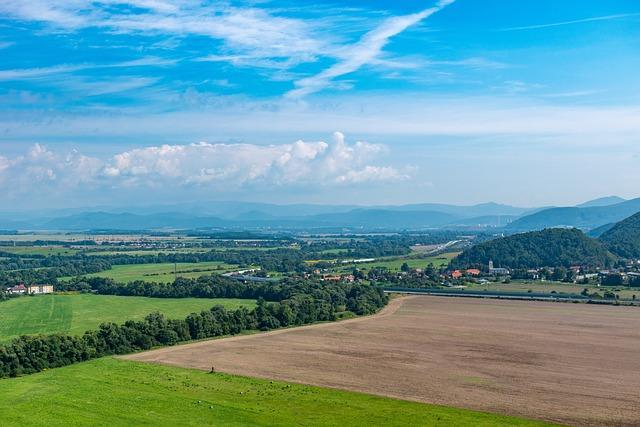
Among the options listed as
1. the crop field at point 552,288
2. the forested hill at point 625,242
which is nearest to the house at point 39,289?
the crop field at point 552,288

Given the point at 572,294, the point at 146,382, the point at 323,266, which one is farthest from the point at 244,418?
the point at 323,266

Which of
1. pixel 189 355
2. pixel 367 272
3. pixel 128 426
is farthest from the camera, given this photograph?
pixel 367 272

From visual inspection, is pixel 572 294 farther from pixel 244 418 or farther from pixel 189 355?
pixel 244 418

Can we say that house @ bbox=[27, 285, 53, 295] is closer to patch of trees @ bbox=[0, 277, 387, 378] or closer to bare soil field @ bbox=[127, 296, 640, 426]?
patch of trees @ bbox=[0, 277, 387, 378]

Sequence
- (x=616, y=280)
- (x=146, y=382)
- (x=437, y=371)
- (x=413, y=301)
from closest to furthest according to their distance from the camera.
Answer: (x=146, y=382) < (x=437, y=371) < (x=413, y=301) < (x=616, y=280)

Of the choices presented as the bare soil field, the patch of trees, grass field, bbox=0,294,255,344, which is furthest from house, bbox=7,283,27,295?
the bare soil field

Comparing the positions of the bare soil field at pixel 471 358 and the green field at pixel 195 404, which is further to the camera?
the bare soil field at pixel 471 358

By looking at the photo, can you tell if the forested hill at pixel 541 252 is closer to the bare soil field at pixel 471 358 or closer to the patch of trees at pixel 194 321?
the patch of trees at pixel 194 321
